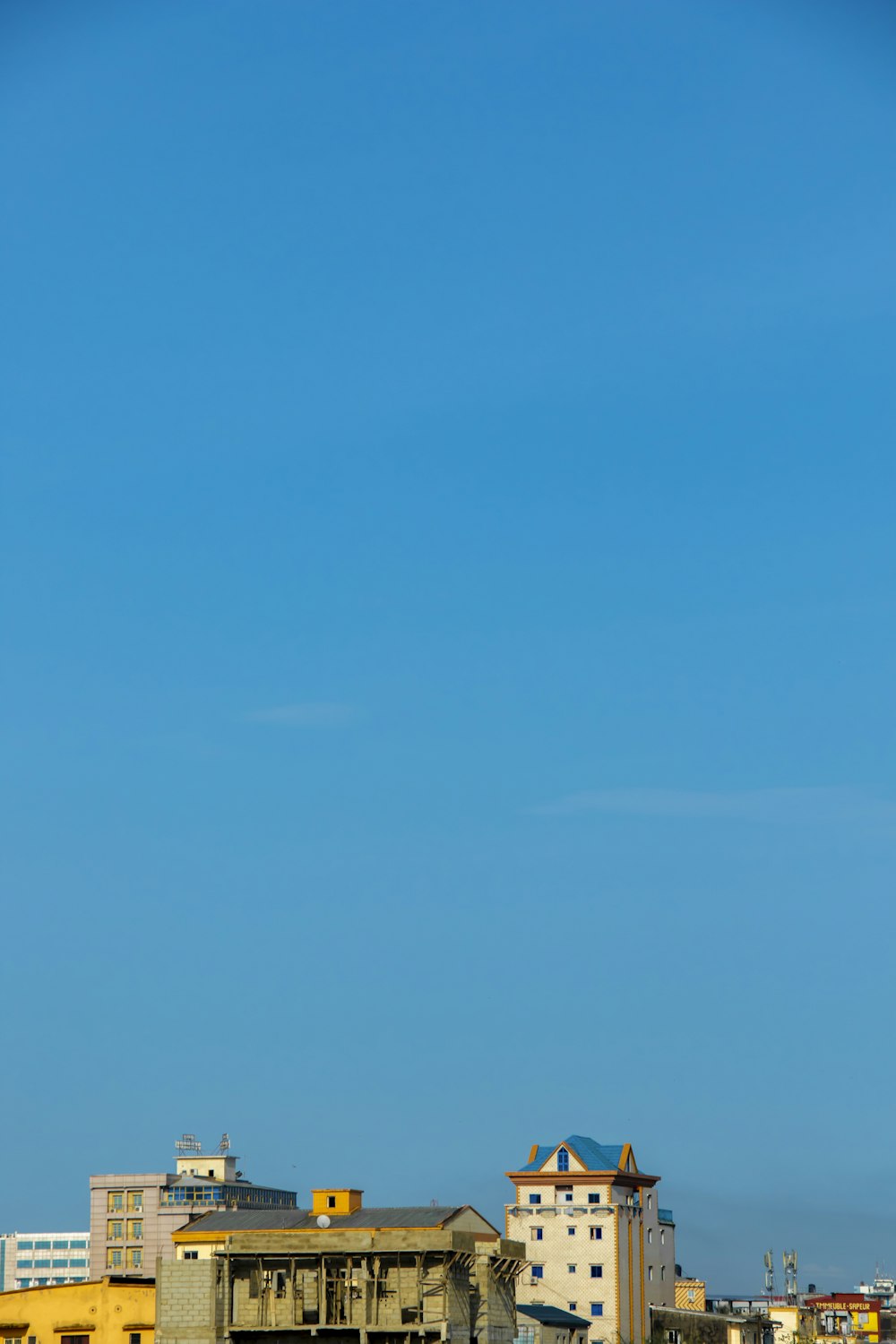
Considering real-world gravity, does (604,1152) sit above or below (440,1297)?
above

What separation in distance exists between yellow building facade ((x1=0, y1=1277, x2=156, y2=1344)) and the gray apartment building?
142ft

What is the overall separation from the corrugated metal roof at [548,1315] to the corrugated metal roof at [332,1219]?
543 inches

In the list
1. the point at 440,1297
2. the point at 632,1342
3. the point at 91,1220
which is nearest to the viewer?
the point at 440,1297

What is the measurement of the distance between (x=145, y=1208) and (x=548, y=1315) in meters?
38.8

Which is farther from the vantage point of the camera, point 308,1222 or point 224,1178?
point 224,1178

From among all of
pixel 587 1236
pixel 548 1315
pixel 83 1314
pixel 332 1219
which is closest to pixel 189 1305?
pixel 83 1314

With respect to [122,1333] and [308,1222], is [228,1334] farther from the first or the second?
[308,1222]

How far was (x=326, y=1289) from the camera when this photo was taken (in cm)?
8225

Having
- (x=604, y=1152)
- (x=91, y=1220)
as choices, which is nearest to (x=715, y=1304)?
(x=604, y=1152)

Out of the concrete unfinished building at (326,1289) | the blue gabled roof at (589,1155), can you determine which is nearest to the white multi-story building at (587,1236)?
the blue gabled roof at (589,1155)

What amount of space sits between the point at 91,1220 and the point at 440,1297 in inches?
2715

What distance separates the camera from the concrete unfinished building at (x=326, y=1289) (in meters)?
81.4

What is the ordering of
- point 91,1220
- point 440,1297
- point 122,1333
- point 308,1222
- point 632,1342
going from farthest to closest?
point 91,1220
point 632,1342
point 308,1222
point 122,1333
point 440,1297

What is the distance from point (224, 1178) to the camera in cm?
14900
